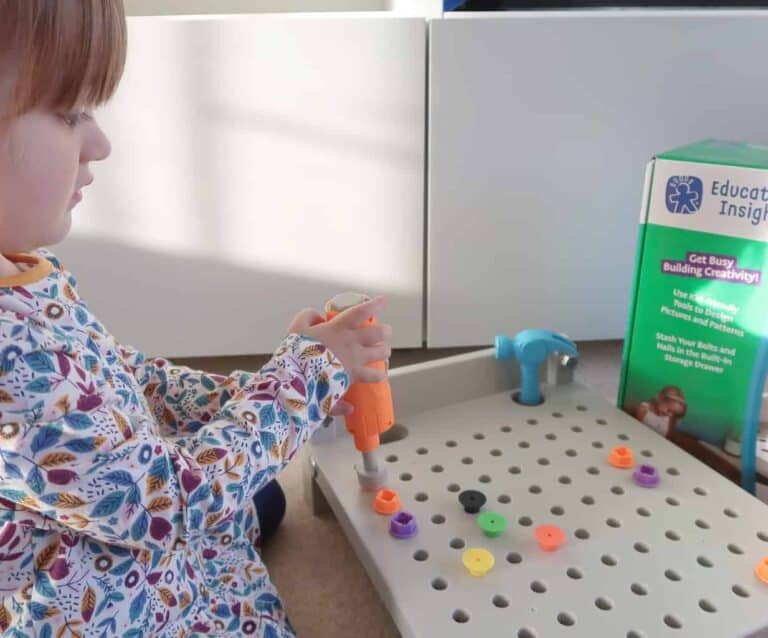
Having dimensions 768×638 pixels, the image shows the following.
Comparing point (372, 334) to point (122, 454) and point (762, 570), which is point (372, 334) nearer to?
point (122, 454)

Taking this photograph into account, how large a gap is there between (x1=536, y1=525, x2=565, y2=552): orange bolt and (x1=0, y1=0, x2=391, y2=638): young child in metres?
0.18

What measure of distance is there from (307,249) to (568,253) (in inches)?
13.6

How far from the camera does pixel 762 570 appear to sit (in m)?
0.56

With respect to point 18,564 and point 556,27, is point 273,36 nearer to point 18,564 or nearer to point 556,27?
point 556,27

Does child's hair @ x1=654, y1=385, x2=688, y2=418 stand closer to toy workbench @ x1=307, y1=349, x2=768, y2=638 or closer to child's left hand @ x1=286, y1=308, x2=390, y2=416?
toy workbench @ x1=307, y1=349, x2=768, y2=638

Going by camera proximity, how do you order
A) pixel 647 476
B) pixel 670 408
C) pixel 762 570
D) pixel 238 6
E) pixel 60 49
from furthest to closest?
pixel 238 6 → pixel 670 408 → pixel 647 476 → pixel 762 570 → pixel 60 49

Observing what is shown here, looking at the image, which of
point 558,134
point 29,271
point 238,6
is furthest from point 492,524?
point 238,6

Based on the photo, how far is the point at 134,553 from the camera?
50cm

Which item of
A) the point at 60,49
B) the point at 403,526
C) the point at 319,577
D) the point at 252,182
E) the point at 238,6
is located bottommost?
the point at 319,577

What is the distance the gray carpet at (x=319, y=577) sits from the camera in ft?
2.15

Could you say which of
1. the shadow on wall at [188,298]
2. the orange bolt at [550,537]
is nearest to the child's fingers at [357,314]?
the orange bolt at [550,537]

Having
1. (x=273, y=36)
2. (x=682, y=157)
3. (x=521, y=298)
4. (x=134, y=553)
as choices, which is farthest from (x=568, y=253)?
(x=134, y=553)

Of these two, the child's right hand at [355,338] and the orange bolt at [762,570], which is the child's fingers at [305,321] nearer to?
the child's right hand at [355,338]

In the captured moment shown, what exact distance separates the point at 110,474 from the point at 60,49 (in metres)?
0.24
